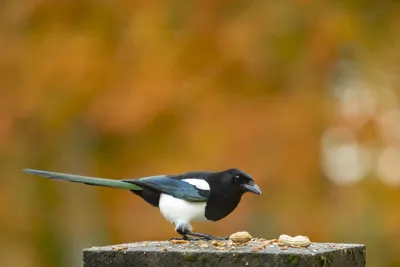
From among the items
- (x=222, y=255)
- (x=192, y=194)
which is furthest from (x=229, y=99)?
(x=222, y=255)

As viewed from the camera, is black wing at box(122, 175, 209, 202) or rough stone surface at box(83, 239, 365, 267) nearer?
rough stone surface at box(83, 239, 365, 267)

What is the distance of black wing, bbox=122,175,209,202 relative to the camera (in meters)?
3.63

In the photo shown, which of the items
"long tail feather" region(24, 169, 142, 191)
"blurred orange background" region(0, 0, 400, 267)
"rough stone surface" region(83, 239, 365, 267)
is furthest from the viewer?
"blurred orange background" region(0, 0, 400, 267)

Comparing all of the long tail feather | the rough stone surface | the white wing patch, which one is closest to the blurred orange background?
the white wing patch

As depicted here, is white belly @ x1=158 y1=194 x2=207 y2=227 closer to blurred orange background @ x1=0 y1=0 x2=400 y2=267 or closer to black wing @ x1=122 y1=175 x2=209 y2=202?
black wing @ x1=122 y1=175 x2=209 y2=202

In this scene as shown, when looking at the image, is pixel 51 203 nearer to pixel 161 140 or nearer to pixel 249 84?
pixel 161 140

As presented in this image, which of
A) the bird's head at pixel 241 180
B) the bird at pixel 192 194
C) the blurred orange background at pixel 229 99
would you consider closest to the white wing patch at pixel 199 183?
the bird at pixel 192 194

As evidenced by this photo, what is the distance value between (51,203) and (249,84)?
6.82 ft

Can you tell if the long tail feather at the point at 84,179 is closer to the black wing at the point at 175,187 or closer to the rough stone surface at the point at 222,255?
the black wing at the point at 175,187

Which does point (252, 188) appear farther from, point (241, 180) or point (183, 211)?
point (183, 211)

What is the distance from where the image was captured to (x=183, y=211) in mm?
3629

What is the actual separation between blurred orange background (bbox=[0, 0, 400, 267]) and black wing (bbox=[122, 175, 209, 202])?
3.11m

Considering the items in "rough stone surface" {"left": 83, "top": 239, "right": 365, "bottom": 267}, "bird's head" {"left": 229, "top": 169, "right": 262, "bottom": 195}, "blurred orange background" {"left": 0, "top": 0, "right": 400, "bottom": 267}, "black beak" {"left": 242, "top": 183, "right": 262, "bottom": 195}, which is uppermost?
"blurred orange background" {"left": 0, "top": 0, "right": 400, "bottom": 267}

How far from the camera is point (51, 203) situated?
7.96 m
